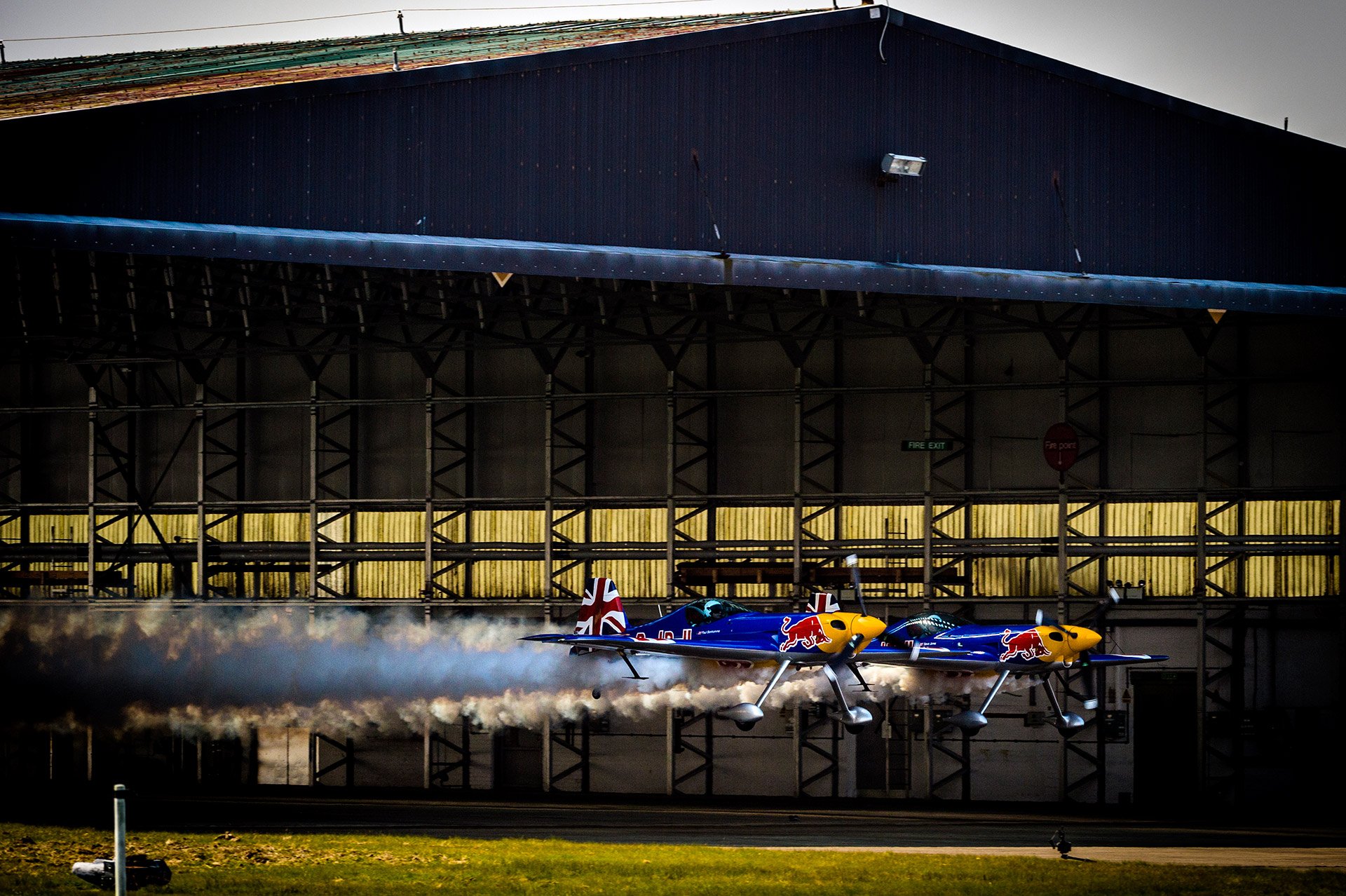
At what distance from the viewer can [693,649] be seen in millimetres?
33219

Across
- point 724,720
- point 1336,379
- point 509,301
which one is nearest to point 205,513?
point 509,301

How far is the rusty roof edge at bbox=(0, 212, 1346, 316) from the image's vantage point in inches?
989

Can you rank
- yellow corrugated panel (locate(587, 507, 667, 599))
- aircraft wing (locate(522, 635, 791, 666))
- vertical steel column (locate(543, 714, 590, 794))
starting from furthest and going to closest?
yellow corrugated panel (locate(587, 507, 667, 599)), vertical steel column (locate(543, 714, 590, 794)), aircraft wing (locate(522, 635, 791, 666))

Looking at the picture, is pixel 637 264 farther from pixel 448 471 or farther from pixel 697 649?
pixel 448 471

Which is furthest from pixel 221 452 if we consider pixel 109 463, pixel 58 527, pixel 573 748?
pixel 573 748

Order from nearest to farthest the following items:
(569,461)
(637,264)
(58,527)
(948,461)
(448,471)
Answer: (637,264) → (948,461) → (569,461) → (448,471) → (58,527)

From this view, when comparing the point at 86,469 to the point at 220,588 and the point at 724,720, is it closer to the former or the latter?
the point at 220,588

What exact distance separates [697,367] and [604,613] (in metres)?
9.34

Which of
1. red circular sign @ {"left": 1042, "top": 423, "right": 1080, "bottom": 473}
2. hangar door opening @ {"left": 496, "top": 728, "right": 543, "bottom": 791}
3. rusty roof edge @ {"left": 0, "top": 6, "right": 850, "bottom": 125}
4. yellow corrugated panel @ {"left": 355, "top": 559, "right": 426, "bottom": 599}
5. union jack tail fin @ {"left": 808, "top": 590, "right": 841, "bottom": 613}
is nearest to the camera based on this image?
rusty roof edge @ {"left": 0, "top": 6, "right": 850, "bottom": 125}

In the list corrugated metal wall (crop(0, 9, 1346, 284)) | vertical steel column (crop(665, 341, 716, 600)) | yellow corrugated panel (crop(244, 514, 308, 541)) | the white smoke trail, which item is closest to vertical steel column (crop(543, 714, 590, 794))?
the white smoke trail

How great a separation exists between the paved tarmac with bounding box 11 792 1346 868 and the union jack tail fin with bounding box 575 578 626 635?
4523 mm

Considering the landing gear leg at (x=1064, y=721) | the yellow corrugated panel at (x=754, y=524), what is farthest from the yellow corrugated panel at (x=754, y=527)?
the landing gear leg at (x=1064, y=721)

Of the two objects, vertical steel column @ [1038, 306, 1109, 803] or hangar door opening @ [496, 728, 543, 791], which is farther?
hangar door opening @ [496, 728, 543, 791]

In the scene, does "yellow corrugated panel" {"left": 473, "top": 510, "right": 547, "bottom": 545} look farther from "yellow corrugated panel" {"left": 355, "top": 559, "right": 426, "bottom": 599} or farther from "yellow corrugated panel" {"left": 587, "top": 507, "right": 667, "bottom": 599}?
"yellow corrugated panel" {"left": 355, "top": 559, "right": 426, "bottom": 599}
